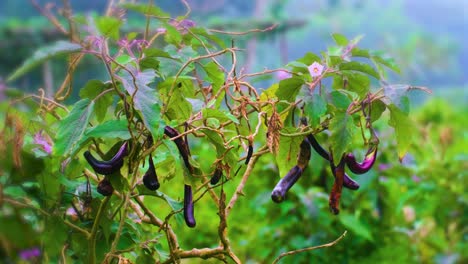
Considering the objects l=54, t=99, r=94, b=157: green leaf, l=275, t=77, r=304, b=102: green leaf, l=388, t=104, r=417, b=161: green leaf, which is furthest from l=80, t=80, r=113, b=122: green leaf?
l=388, t=104, r=417, b=161: green leaf

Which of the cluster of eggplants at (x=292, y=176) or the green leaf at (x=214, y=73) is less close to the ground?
the green leaf at (x=214, y=73)

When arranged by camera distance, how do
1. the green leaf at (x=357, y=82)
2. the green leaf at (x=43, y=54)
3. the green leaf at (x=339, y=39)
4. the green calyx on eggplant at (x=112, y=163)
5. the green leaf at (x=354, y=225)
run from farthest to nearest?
the green leaf at (x=354, y=225), the green leaf at (x=339, y=39), the green leaf at (x=357, y=82), the green calyx on eggplant at (x=112, y=163), the green leaf at (x=43, y=54)

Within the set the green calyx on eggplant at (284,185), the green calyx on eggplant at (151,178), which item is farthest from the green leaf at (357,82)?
the green calyx on eggplant at (151,178)

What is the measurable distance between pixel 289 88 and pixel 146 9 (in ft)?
0.51

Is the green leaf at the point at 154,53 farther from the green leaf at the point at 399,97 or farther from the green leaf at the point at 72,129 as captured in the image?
the green leaf at the point at 399,97

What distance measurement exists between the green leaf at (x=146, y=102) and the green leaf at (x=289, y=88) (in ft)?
0.48

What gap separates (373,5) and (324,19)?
2.24 meters

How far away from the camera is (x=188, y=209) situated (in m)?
0.63

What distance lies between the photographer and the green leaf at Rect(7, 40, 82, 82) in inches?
19.6

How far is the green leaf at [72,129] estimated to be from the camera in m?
0.57

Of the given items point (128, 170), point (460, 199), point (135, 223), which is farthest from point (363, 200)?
point (128, 170)

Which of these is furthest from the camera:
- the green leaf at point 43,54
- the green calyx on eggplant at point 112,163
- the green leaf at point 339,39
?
the green leaf at point 339,39

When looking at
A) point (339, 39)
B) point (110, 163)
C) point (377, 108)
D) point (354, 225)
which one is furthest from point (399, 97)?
point (354, 225)

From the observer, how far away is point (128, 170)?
24.4 inches
